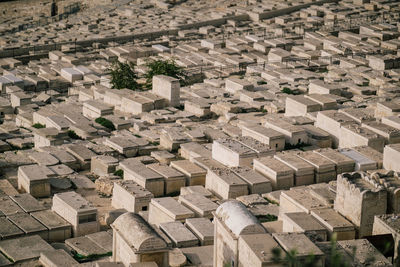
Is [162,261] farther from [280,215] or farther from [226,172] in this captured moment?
[226,172]

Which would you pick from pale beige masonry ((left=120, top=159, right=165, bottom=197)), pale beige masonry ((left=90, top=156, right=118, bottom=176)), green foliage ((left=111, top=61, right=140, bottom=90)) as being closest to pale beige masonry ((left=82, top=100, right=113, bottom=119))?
green foliage ((left=111, top=61, right=140, bottom=90))

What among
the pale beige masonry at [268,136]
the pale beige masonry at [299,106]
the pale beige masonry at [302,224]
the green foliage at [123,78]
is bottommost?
Result: the green foliage at [123,78]

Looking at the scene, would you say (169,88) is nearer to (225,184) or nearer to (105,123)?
(105,123)

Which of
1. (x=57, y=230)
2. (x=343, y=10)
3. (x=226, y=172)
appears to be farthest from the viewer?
(x=343, y=10)

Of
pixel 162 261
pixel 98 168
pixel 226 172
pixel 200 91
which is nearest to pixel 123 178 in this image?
pixel 98 168

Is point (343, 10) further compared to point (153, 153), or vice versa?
point (343, 10)

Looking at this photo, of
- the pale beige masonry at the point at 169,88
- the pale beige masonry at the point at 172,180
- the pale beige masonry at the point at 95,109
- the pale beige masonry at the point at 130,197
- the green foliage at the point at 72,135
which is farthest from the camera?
the pale beige masonry at the point at 169,88

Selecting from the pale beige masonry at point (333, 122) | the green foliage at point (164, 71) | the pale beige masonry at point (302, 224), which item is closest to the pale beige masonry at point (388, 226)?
the pale beige masonry at point (302, 224)

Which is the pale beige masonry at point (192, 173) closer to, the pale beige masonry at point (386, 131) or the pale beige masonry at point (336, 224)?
the pale beige masonry at point (336, 224)
